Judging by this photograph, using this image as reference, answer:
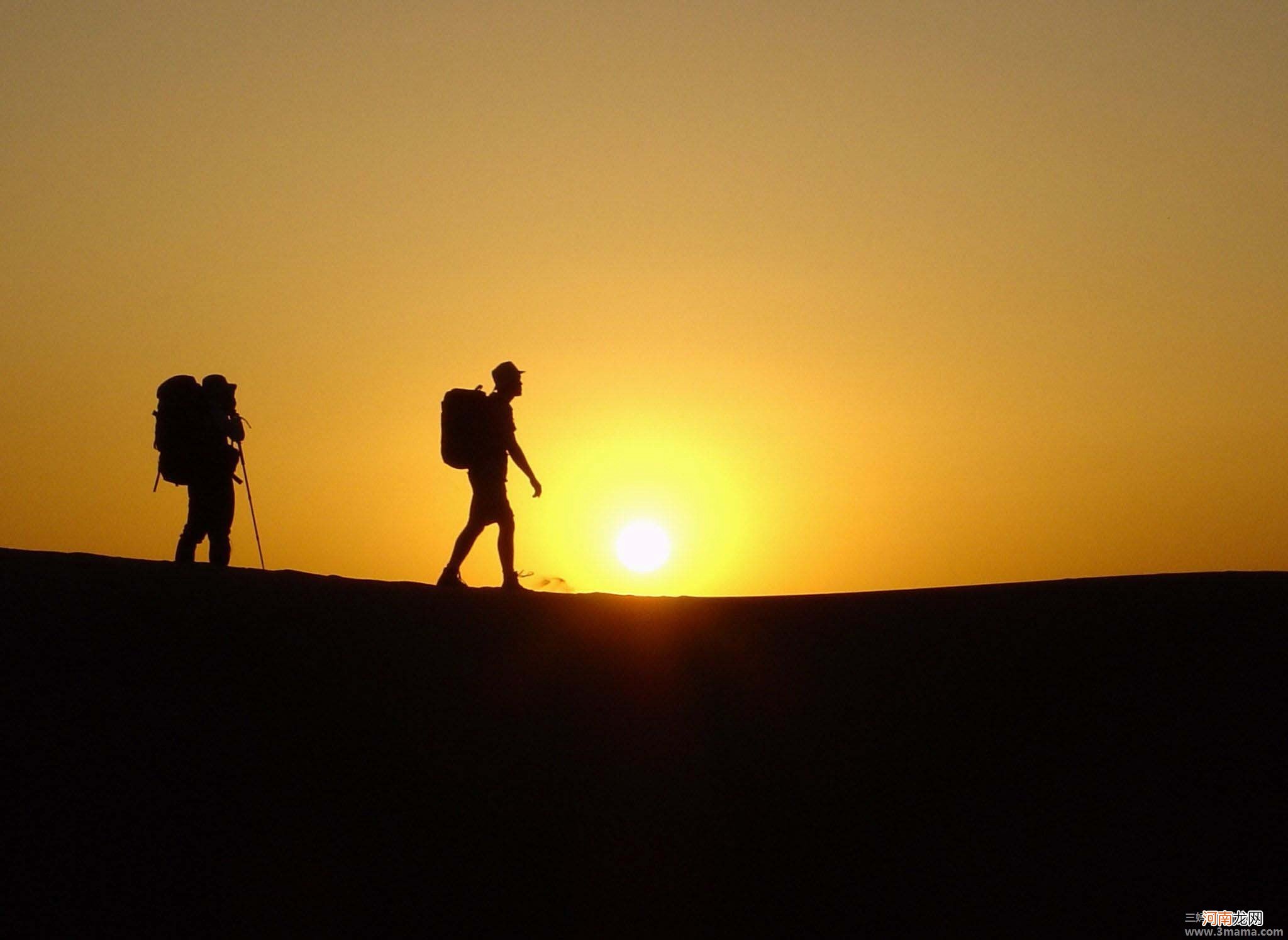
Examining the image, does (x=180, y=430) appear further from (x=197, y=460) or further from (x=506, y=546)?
(x=506, y=546)

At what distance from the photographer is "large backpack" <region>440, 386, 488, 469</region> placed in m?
13.0

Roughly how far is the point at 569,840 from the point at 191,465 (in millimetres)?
6171

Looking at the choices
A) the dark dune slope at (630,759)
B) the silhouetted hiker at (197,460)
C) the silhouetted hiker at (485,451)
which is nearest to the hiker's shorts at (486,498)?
the silhouetted hiker at (485,451)

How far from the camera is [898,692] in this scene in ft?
31.9

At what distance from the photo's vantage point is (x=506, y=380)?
518 inches

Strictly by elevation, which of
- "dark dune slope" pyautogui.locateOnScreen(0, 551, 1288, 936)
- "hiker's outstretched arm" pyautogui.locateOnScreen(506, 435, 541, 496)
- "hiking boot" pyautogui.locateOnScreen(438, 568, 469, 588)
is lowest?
"dark dune slope" pyautogui.locateOnScreen(0, 551, 1288, 936)

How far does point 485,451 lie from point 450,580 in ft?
3.94

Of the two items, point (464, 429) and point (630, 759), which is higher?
point (464, 429)

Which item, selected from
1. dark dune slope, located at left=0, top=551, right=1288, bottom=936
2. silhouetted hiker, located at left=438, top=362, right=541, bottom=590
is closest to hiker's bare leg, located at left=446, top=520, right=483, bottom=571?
silhouetted hiker, located at left=438, top=362, right=541, bottom=590

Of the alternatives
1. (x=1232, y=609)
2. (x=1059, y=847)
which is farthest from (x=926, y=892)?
(x=1232, y=609)

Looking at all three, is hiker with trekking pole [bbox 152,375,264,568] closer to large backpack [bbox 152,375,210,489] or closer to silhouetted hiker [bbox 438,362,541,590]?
large backpack [bbox 152,375,210,489]

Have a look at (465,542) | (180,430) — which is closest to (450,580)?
(465,542)

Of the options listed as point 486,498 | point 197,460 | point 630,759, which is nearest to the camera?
point 630,759

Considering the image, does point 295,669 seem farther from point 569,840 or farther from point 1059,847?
point 1059,847
